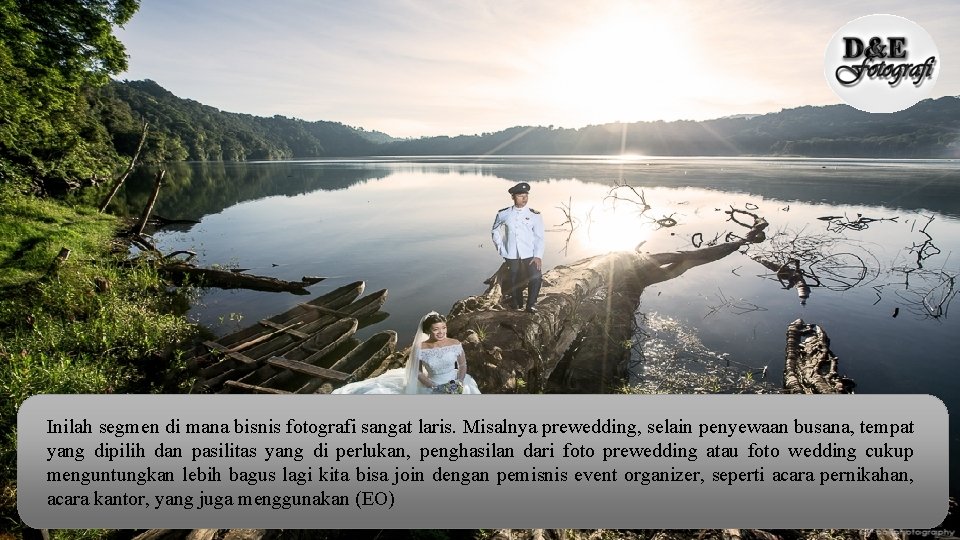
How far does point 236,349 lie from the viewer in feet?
32.9

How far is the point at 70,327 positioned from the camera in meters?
9.18

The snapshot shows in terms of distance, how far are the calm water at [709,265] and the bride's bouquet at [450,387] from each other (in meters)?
7.74

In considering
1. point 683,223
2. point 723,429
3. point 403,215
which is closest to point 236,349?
point 723,429

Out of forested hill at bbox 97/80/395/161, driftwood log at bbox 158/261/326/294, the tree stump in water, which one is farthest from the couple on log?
forested hill at bbox 97/80/395/161

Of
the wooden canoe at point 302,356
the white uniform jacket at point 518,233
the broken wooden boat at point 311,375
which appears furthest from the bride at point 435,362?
the wooden canoe at point 302,356

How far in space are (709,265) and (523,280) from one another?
55.2 feet

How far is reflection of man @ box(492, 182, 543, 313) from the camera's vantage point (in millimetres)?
8609

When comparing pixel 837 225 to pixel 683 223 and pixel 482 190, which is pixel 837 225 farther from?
pixel 482 190

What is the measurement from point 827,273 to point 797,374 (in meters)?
13.7

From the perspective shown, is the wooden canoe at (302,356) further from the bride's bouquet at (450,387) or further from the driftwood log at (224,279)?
the driftwood log at (224,279)

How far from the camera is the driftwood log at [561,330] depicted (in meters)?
7.54

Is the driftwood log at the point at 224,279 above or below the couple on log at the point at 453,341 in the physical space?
below

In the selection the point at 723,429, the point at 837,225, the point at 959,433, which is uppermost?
the point at 837,225

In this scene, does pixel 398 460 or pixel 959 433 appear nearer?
pixel 398 460
